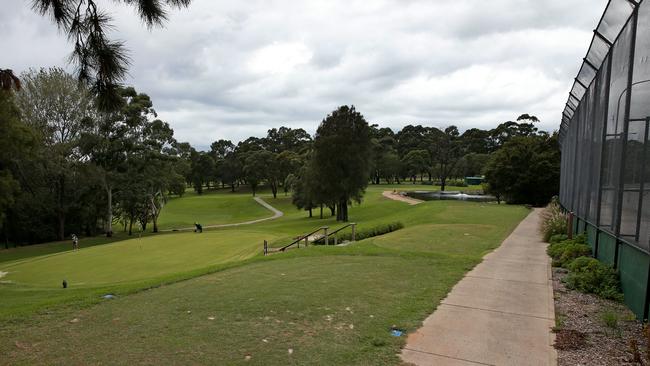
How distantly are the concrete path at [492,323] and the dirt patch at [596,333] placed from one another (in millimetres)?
166

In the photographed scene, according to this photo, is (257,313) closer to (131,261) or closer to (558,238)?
(558,238)

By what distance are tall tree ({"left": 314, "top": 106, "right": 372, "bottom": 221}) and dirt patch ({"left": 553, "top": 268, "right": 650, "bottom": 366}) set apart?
99.6ft

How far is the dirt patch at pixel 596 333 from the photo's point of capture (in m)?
4.79

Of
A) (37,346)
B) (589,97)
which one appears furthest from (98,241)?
(589,97)

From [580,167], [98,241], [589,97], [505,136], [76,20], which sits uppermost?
[505,136]

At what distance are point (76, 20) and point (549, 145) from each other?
44.7m

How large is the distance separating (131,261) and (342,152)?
2229 cm

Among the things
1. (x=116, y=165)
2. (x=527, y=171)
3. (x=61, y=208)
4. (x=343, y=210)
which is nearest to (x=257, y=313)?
(x=343, y=210)

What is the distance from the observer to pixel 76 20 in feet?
17.0

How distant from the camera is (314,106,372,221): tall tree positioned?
37.7 meters

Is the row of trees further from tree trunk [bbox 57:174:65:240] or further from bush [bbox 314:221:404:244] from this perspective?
bush [bbox 314:221:404:244]

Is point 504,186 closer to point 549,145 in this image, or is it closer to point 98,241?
point 549,145

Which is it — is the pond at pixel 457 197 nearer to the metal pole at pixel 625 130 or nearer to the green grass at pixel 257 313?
the green grass at pixel 257 313

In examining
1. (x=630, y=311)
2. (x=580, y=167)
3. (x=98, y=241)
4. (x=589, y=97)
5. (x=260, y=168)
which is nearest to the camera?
(x=630, y=311)
